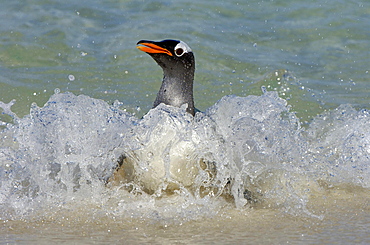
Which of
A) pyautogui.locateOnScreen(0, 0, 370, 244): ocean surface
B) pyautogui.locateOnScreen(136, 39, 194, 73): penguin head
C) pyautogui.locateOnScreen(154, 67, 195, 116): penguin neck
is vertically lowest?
pyautogui.locateOnScreen(0, 0, 370, 244): ocean surface

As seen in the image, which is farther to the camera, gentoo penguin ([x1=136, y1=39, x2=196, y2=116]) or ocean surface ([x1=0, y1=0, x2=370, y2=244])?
gentoo penguin ([x1=136, y1=39, x2=196, y2=116])

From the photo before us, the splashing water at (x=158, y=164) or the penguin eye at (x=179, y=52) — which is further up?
the penguin eye at (x=179, y=52)

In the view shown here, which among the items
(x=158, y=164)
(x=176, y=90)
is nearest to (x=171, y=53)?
(x=176, y=90)

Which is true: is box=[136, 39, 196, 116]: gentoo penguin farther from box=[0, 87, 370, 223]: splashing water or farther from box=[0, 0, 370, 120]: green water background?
box=[0, 0, 370, 120]: green water background

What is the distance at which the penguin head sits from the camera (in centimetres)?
392

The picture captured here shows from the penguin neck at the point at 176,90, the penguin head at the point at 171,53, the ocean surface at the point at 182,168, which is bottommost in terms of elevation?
the ocean surface at the point at 182,168

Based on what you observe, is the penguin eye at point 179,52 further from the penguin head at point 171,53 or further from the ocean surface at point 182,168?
the ocean surface at point 182,168

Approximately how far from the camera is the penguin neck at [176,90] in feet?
13.0

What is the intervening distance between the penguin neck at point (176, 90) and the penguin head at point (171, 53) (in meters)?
0.04

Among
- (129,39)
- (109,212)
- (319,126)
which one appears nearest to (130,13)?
(129,39)

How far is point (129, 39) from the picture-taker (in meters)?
7.66

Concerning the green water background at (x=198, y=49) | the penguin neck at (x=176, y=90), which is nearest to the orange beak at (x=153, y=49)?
the penguin neck at (x=176, y=90)

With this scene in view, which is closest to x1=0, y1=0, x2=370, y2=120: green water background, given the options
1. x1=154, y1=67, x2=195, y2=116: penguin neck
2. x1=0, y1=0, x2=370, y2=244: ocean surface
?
x1=0, y1=0, x2=370, y2=244: ocean surface

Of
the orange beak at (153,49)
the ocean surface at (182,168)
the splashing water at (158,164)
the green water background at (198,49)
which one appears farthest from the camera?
the green water background at (198,49)
